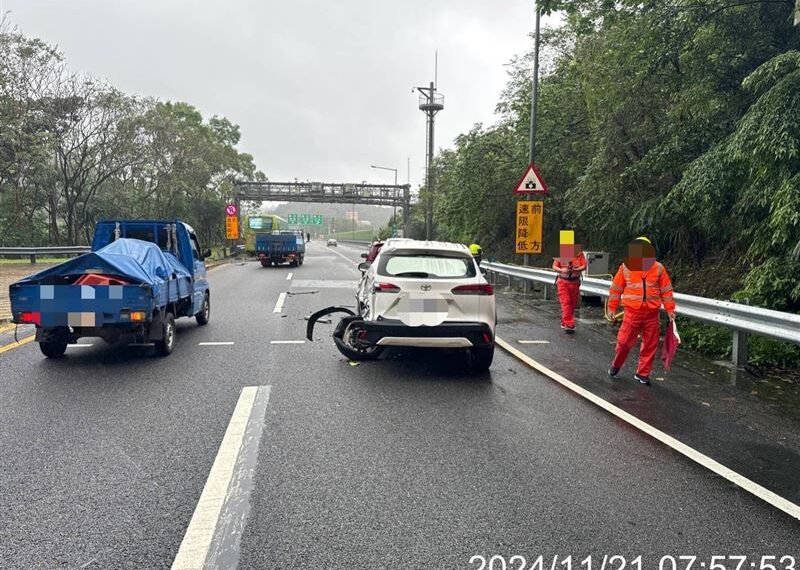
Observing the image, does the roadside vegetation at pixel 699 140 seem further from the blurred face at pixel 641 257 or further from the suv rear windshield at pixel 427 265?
the suv rear windshield at pixel 427 265

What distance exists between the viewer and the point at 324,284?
18078 millimetres

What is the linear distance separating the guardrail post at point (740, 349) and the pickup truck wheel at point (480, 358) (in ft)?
10.00

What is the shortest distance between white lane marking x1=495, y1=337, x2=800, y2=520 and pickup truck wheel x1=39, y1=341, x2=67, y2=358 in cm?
602

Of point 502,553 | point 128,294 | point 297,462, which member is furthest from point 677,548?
point 128,294

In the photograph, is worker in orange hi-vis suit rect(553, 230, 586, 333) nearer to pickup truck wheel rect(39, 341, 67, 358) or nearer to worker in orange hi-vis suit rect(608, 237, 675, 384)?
worker in orange hi-vis suit rect(608, 237, 675, 384)

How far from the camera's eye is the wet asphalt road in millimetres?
2977

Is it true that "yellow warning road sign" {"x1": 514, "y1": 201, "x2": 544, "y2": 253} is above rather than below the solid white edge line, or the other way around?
above

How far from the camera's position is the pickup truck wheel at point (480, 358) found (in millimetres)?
6652

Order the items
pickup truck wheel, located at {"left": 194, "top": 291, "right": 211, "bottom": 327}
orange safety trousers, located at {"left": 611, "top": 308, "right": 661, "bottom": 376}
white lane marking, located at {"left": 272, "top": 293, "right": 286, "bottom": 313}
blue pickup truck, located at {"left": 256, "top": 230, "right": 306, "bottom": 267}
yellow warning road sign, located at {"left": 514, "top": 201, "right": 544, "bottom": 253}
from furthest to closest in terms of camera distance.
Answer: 1. blue pickup truck, located at {"left": 256, "top": 230, "right": 306, "bottom": 267}
2. yellow warning road sign, located at {"left": 514, "top": 201, "right": 544, "bottom": 253}
3. white lane marking, located at {"left": 272, "top": 293, "right": 286, "bottom": 313}
4. pickup truck wheel, located at {"left": 194, "top": 291, "right": 211, "bottom": 327}
5. orange safety trousers, located at {"left": 611, "top": 308, "right": 661, "bottom": 376}

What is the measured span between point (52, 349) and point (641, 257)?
7.20 m

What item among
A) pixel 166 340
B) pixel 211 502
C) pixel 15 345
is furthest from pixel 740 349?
pixel 15 345

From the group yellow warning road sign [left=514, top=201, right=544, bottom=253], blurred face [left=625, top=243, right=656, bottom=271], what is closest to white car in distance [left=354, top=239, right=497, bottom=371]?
blurred face [left=625, top=243, right=656, bottom=271]

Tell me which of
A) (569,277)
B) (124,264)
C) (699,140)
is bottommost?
(569,277)

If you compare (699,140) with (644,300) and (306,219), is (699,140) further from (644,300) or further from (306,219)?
(306,219)
